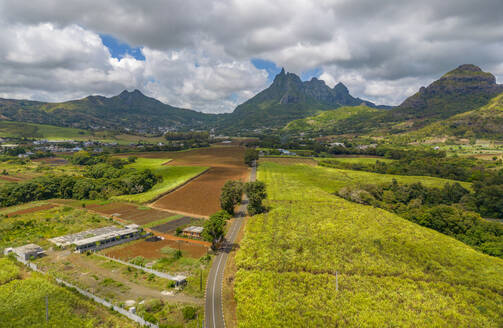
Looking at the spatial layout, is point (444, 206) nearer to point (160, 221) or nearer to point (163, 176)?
point (160, 221)

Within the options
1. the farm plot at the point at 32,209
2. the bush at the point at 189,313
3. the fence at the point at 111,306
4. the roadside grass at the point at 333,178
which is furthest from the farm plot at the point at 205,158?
the bush at the point at 189,313

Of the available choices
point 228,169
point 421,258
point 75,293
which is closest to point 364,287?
point 421,258

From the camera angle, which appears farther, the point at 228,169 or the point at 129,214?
the point at 228,169

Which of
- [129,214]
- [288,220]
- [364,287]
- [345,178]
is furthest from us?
[345,178]

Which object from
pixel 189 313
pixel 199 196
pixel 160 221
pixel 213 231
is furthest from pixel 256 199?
pixel 189 313

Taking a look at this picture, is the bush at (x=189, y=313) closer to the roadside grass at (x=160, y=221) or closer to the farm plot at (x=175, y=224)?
the farm plot at (x=175, y=224)

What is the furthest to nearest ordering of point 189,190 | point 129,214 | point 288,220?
point 189,190, point 129,214, point 288,220

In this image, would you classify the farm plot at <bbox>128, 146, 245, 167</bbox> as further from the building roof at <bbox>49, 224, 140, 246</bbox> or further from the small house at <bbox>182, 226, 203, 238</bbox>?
the building roof at <bbox>49, 224, 140, 246</bbox>

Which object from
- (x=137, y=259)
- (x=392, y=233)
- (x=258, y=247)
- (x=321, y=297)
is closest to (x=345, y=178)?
(x=392, y=233)

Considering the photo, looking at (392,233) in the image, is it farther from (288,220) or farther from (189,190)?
(189,190)
